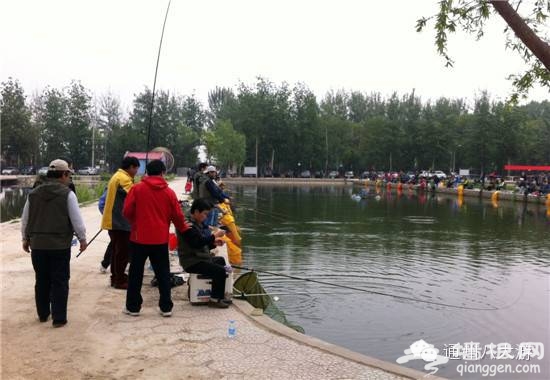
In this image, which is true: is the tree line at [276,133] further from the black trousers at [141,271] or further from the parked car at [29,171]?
the black trousers at [141,271]

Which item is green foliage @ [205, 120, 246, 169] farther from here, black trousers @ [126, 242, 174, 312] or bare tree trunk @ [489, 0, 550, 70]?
bare tree trunk @ [489, 0, 550, 70]

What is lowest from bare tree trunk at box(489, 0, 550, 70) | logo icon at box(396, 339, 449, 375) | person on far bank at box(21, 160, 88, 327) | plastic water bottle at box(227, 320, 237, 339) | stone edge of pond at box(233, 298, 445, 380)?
logo icon at box(396, 339, 449, 375)

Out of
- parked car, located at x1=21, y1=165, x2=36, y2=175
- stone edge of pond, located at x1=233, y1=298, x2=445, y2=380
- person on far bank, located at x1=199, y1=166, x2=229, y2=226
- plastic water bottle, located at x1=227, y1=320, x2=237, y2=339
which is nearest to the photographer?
stone edge of pond, located at x1=233, y1=298, x2=445, y2=380

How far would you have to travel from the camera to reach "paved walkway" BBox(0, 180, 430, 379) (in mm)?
3934

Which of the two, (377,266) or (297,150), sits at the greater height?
(297,150)

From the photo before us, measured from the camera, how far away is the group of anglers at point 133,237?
4887mm

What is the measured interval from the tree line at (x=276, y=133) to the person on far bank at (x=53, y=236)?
46353 mm

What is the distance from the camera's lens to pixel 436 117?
62.7 meters

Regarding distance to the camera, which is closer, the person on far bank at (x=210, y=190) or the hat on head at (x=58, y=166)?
the hat on head at (x=58, y=166)

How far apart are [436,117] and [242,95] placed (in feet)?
80.4

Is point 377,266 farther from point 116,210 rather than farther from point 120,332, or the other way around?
point 120,332

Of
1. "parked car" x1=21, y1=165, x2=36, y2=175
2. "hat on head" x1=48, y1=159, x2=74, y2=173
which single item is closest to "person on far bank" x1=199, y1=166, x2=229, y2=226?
"hat on head" x1=48, y1=159, x2=74, y2=173

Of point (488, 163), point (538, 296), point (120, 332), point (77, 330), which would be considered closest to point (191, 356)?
point (120, 332)

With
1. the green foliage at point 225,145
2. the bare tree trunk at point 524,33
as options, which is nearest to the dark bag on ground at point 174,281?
the bare tree trunk at point 524,33
